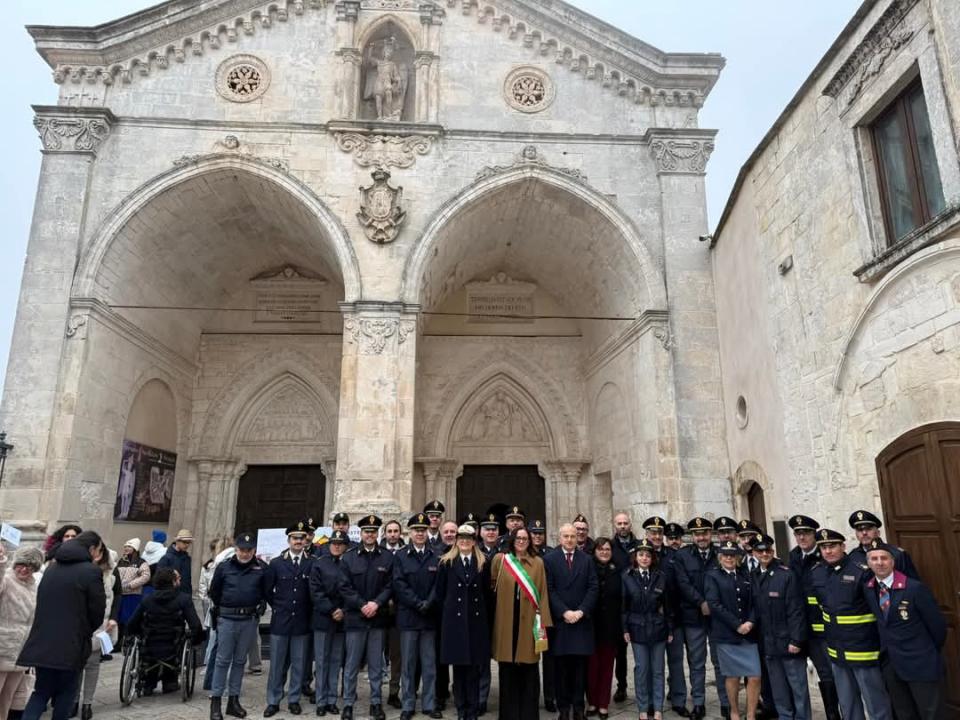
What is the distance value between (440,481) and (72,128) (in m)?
9.44

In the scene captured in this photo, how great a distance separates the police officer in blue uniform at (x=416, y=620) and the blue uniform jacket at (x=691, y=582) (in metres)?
2.20

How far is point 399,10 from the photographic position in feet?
39.9

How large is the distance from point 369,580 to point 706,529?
3.18 m

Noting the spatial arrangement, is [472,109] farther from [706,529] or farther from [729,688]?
[729,688]

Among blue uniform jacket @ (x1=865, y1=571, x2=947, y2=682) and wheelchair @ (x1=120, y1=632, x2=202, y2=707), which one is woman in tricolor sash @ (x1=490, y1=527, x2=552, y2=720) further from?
wheelchair @ (x1=120, y1=632, x2=202, y2=707)

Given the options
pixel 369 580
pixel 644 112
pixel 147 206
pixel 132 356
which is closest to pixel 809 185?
pixel 644 112

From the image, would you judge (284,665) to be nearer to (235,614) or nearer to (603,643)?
(235,614)

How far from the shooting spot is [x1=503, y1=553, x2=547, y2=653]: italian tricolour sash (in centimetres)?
525

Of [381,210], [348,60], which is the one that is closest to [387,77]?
[348,60]

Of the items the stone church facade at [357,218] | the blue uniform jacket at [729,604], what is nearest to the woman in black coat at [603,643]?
the blue uniform jacket at [729,604]

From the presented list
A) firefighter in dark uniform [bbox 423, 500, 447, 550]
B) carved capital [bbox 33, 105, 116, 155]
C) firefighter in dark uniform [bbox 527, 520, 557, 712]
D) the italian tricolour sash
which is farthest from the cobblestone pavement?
carved capital [bbox 33, 105, 116, 155]

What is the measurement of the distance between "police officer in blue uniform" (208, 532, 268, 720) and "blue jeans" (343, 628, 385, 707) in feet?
3.11

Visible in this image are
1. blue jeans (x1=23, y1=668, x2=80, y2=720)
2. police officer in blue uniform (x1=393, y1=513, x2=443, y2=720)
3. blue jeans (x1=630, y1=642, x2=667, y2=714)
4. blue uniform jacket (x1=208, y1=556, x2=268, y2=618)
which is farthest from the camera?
blue uniform jacket (x1=208, y1=556, x2=268, y2=618)

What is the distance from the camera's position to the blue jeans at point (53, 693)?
15.7ft
